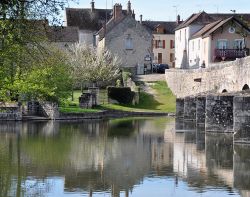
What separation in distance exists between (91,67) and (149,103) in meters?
7.92

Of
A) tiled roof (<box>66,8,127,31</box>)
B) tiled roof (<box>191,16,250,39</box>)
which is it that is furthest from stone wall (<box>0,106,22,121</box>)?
tiled roof (<box>66,8,127,31</box>)

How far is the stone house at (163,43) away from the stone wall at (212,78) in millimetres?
32805

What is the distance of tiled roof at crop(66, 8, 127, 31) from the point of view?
87.2m

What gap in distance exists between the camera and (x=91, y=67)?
217ft

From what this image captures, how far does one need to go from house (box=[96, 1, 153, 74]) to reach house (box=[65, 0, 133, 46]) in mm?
7807

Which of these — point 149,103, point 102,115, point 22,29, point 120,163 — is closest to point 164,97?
point 149,103

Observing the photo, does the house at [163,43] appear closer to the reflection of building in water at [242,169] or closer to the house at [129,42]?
the house at [129,42]

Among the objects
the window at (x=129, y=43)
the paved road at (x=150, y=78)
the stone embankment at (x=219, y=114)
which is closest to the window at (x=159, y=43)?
the window at (x=129, y=43)

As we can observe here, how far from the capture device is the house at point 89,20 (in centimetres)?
8631

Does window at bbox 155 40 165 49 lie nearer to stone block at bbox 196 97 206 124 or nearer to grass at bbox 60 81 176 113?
grass at bbox 60 81 176 113

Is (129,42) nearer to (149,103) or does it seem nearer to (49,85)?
(149,103)

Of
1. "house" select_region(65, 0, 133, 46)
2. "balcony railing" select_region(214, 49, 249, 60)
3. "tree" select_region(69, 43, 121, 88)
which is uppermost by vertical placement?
"house" select_region(65, 0, 133, 46)

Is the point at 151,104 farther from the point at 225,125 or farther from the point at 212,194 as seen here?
the point at 212,194

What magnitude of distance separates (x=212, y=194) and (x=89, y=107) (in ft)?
121
